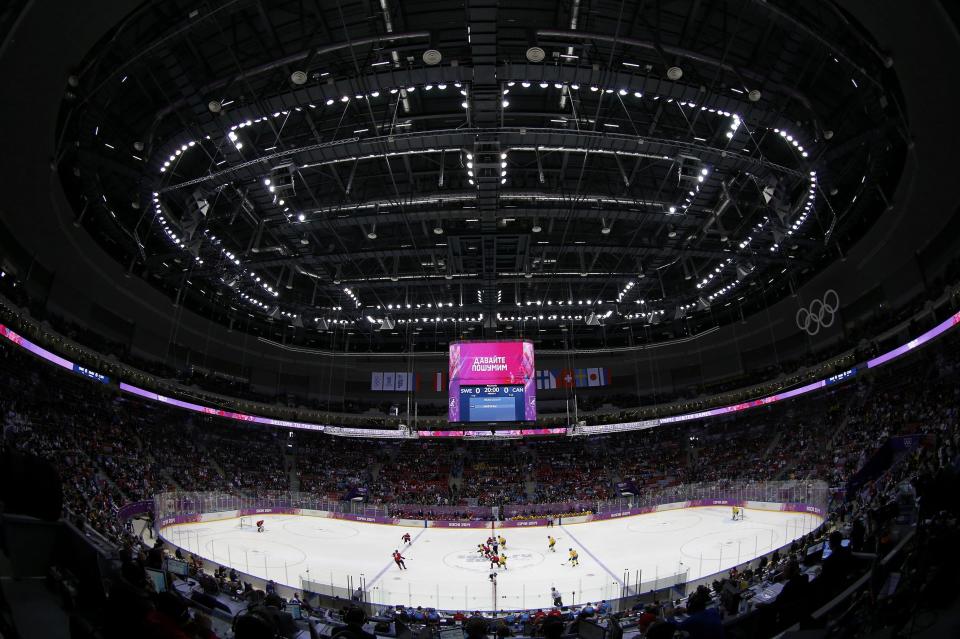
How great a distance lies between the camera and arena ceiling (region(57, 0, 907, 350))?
1480 cm

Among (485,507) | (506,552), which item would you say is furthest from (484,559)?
(485,507)

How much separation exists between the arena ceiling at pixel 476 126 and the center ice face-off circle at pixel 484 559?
13.6m

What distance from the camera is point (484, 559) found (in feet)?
73.2

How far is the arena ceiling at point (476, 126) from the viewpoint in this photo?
14805mm

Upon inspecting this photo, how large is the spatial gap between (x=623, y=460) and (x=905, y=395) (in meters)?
22.3

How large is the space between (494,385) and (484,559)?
28.9ft

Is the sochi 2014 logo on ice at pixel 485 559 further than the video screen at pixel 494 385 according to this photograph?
No

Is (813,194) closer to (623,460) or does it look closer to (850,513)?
(850,513)

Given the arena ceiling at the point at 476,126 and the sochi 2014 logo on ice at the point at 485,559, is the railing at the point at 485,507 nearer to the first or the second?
the sochi 2014 logo on ice at the point at 485,559

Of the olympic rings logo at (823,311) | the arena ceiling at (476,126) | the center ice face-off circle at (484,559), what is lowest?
the center ice face-off circle at (484,559)

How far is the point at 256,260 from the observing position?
26.9 m

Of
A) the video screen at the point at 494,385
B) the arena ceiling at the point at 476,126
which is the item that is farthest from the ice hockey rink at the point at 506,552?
the arena ceiling at the point at 476,126

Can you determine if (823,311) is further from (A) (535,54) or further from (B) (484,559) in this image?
(A) (535,54)

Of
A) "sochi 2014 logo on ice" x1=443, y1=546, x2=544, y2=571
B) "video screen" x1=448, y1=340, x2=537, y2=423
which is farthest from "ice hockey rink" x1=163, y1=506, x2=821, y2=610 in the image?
"video screen" x1=448, y1=340, x2=537, y2=423
